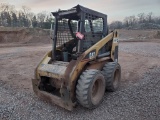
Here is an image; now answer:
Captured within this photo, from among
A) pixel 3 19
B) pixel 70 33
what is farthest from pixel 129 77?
pixel 3 19

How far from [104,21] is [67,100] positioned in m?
2.62

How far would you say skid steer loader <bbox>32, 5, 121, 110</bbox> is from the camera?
13.0 ft

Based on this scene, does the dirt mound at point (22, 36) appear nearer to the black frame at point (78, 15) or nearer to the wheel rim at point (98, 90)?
the black frame at point (78, 15)

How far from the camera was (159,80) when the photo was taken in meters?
6.21

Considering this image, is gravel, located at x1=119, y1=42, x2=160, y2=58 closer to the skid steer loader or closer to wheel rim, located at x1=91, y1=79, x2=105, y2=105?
the skid steer loader

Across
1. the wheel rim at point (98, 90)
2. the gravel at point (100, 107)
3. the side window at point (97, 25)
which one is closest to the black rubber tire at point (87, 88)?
the wheel rim at point (98, 90)

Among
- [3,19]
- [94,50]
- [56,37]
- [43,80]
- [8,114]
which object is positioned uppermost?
[3,19]

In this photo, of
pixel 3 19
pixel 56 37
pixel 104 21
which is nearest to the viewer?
pixel 56 37

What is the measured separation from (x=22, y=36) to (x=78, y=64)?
2090 centimetres

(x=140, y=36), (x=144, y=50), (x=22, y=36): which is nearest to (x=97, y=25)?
(x=144, y=50)

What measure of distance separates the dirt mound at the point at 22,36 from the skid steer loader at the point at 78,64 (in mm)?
18229

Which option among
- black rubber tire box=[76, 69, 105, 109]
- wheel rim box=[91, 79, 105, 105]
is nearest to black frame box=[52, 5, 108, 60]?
black rubber tire box=[76, 69, 105, 109]

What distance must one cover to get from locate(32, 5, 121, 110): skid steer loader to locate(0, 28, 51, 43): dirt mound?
18.2 m

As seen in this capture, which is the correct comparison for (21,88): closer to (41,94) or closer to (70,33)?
(41,94)
